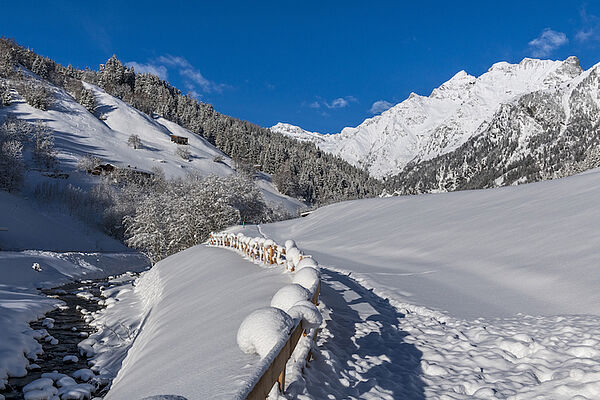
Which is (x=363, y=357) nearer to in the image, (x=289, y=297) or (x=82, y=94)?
(x=289, y=297)

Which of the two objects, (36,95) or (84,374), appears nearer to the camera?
(84,374)

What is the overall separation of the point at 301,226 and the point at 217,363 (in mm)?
39752

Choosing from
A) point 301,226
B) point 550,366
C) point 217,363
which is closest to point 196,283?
point 217,363

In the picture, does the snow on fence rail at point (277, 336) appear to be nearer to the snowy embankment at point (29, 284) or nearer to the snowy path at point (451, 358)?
the snowy path at point (451, 358)

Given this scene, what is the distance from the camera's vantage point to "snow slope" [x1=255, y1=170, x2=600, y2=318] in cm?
888

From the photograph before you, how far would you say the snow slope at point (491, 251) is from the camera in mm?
8877

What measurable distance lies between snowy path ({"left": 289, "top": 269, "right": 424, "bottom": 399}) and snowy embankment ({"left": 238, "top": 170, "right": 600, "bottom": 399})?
2 centimetres

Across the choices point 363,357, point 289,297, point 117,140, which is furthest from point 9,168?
point 363,357

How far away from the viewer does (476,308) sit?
845 cm

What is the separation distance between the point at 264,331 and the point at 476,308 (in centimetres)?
689

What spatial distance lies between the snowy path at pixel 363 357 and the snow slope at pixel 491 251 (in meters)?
1.97

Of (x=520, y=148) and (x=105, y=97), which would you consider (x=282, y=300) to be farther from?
(x=520, y=148)

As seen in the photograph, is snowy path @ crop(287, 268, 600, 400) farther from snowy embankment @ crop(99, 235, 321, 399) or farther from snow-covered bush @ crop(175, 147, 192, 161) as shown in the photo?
snow-covered bush @ crop(175, 147, 192, 161)

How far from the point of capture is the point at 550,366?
488 centimetres
